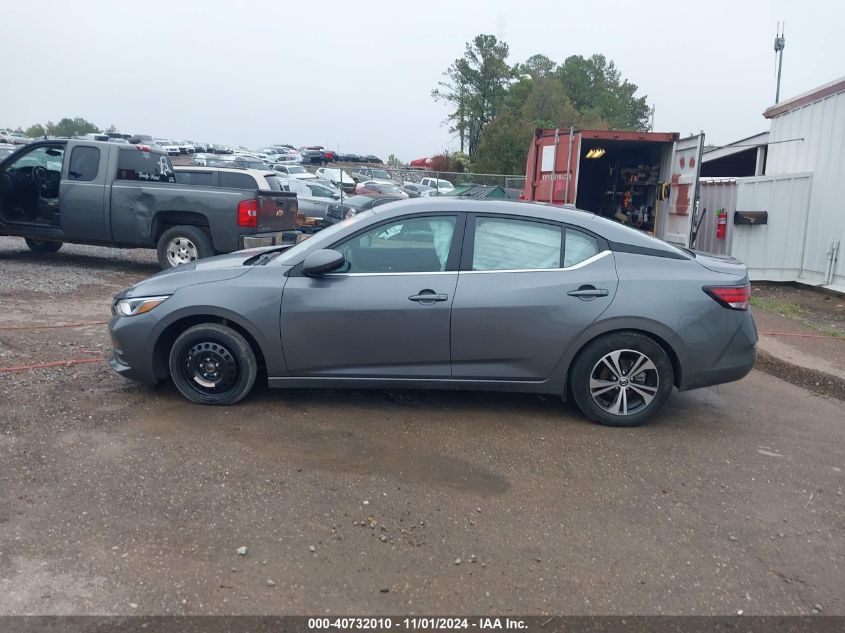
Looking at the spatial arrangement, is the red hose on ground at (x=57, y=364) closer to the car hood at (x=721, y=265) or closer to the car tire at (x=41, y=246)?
the car hood at (x=721, y=265)

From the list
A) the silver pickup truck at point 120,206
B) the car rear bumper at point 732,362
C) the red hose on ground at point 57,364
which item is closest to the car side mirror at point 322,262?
the red hose on ground at point 57,364

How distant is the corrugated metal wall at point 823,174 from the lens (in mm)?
11734

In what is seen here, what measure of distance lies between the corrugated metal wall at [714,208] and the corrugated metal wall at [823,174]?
120cm

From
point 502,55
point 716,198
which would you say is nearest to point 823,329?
point 716,198

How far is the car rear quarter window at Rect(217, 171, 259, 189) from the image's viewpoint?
15.3m

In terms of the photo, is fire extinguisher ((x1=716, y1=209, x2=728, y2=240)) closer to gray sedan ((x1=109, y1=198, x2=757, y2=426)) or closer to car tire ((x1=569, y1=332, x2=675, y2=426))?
gray sedan ((x1=109, y1=198, x2=757, y2=426))

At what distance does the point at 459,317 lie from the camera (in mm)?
5324

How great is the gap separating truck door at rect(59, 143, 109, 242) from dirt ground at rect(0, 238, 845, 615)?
582 cm

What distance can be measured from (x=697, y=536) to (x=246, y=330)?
10.7 ft

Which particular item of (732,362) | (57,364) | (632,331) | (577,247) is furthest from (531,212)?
(57,364)

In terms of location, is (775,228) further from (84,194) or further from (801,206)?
(84,194)

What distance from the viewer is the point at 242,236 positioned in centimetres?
1126

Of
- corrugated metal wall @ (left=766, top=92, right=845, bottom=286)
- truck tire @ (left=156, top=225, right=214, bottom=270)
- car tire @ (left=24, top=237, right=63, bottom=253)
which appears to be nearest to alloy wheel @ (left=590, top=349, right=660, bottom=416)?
truck tire @ (left=156, top=225, right=214, bottom=270)

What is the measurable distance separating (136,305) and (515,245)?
2795 mm
